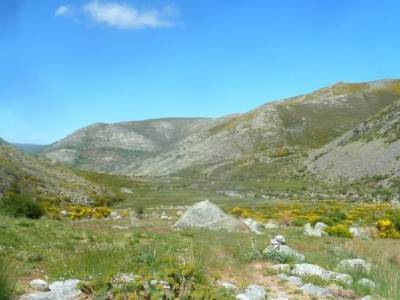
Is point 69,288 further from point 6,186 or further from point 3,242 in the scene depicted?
point 6,186

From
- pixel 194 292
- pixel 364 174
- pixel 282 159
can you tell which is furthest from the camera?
pixel 282 159

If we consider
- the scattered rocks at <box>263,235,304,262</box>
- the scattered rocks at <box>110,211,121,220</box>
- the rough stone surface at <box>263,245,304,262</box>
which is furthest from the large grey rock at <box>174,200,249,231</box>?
the rough stone surface at <box>263,245,304,262</box>

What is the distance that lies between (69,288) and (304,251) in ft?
38.9

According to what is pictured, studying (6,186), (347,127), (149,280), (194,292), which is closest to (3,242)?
(149,280)

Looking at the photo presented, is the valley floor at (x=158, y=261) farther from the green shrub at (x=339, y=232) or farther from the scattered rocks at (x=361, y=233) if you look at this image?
the scattered rocks at (x=361, y=233)

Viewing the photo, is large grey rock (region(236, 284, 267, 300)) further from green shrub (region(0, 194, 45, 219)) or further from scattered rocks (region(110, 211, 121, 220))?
scattered rocks (region(110, 211, 121, 220))

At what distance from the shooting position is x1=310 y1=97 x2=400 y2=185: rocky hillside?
80750 millimetres

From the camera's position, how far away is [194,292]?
388 inches

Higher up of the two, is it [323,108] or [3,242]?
[323,108]

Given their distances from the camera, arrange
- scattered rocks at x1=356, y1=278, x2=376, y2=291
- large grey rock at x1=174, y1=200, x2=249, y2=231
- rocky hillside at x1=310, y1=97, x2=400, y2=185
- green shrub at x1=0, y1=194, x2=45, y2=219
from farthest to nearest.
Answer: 1. rocky hillside at x1=310, y1=97, x2=400, y2=185
2. green shrub at x1=0, y1=194, x2=45, y2=219
3. large grey rock at x1=174, y1=200, x2=249, y2=231
4. scattered rocks at x1=356, y1=278, x2=376, y2=291

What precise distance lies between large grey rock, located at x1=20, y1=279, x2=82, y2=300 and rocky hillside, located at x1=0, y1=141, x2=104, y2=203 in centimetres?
3445

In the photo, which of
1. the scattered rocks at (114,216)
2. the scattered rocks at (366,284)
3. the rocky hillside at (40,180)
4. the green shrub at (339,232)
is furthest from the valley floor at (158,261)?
the rocky hillside at (40,180)

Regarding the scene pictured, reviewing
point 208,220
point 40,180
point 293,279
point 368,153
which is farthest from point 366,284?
point 368,153

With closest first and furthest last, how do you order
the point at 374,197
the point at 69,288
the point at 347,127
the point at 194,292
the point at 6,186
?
the point at 194,292, the point at 69,288, the point at 6,186, the point at 374,197, the point at 347,127
